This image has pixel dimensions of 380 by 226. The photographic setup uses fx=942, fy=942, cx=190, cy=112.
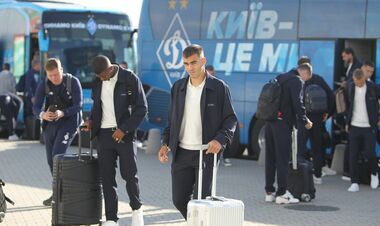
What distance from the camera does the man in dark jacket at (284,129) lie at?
40.0 feet

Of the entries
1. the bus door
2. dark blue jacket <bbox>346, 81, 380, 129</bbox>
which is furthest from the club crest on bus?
dark blue jacket <bbox>346, 81, 380, 129</bbox>

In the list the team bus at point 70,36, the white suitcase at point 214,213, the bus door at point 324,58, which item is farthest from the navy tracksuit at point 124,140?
the team bus at point 70,36

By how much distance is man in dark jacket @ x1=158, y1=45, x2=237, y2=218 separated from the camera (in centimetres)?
820

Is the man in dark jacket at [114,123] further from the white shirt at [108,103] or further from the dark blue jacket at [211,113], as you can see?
the dark blue jacket at [211,113]

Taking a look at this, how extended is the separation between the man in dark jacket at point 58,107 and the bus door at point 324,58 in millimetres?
6125

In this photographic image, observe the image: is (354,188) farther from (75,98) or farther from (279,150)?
(75,98)

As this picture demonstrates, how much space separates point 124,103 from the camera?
979cm

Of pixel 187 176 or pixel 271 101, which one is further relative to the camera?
pixel 271 101

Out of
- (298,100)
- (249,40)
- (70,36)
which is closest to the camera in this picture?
(298,100)

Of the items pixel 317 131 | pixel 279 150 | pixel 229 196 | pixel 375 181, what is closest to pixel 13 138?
pixel 317 131

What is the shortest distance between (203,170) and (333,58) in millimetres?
8710

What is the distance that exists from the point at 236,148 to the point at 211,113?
10.2m

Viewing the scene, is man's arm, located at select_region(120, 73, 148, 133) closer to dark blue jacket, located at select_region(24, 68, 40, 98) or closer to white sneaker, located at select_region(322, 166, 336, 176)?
white sneaker, located at select_region(322, 166, 336, 176)

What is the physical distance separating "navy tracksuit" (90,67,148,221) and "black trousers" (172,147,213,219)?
1478 millimetres
